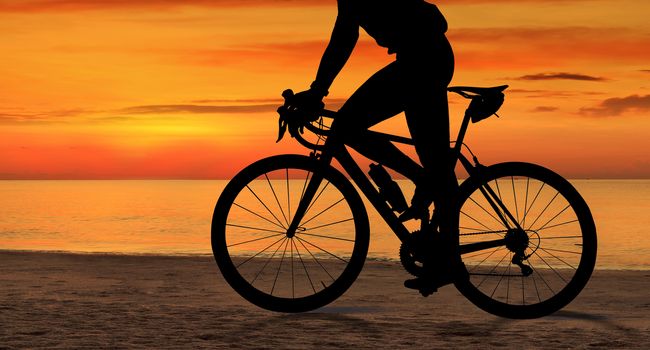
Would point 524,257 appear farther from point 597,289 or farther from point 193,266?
point 193,266

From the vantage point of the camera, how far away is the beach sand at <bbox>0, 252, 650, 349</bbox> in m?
5.48

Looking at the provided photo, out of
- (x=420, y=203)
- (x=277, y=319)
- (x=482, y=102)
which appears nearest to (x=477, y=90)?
(x=482, y=102)

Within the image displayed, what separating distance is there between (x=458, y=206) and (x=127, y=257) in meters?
6.05

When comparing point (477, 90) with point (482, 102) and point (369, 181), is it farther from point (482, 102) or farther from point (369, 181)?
point (369, 181)

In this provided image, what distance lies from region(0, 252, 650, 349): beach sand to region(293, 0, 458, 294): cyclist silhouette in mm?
573

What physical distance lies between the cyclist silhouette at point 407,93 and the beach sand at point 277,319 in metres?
0.57

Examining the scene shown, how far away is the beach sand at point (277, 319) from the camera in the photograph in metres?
5.48

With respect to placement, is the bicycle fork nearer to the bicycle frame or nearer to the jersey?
the bicycle frame

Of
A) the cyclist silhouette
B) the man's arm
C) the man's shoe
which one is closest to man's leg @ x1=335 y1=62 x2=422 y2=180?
the cyclist silhouette

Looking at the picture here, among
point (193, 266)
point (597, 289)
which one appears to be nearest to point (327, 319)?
point (597, 289)

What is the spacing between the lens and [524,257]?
21.2 feet

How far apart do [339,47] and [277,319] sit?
5.99 ft

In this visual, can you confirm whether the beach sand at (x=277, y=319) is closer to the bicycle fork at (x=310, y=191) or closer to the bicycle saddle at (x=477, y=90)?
the bicycle fork at (x=310, y=191)

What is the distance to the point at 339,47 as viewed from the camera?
6230 millimetres
